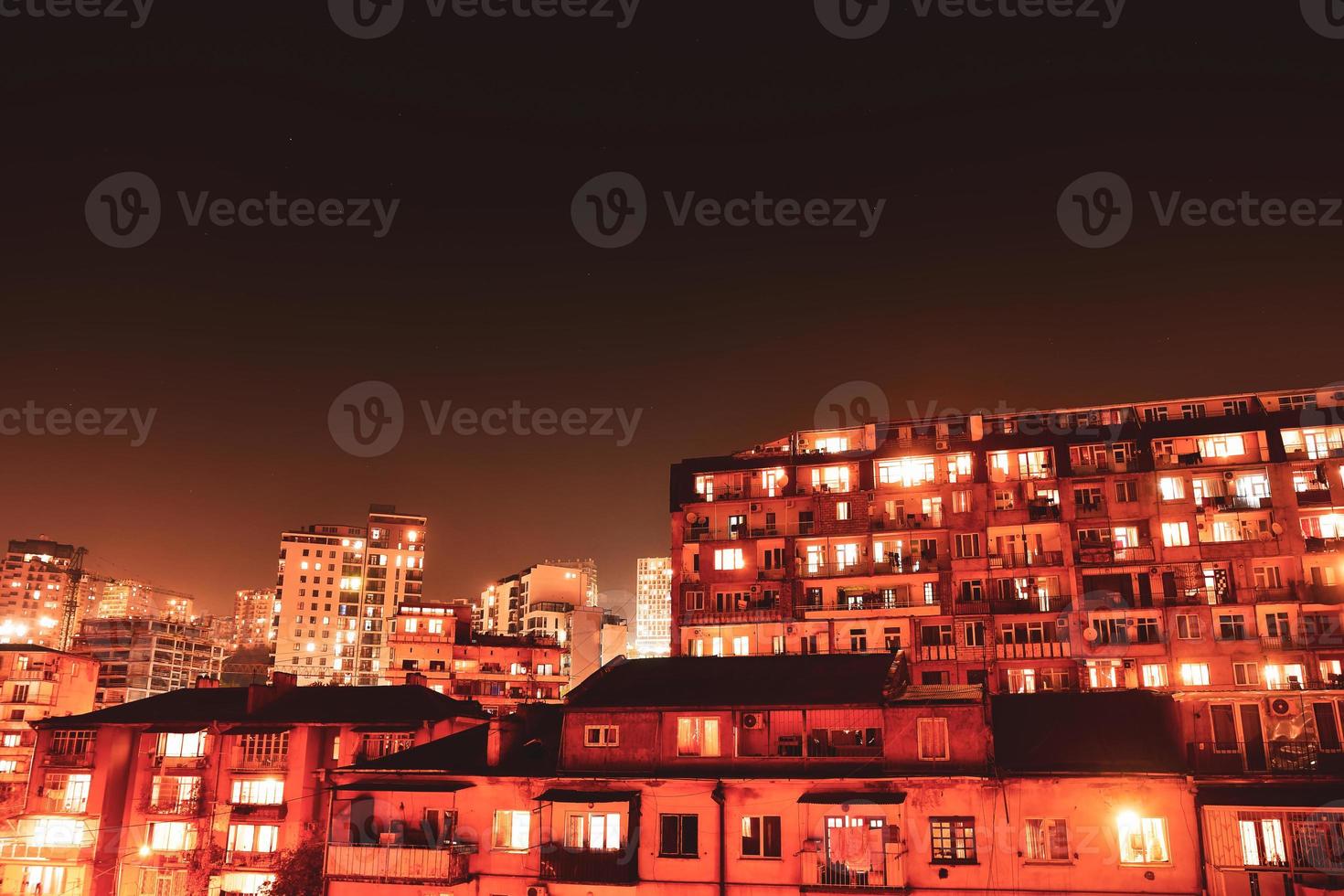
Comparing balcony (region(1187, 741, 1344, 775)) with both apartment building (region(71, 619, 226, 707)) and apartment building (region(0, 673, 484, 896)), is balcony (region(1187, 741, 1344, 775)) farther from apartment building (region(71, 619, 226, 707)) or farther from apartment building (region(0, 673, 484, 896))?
apartment building (region(71, 619, 226, 707))

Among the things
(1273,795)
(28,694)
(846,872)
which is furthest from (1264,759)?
(28,694)

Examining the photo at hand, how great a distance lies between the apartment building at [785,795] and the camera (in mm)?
37500

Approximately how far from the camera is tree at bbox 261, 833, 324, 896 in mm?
48500

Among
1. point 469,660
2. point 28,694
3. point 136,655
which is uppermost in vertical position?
point 136,655

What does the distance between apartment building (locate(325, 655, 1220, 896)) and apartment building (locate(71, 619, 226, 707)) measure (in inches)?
5371

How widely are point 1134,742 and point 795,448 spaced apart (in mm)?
47719

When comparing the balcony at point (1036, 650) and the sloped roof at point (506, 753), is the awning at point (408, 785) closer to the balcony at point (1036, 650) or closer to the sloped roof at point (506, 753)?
the sloped roof at point (506, 753)

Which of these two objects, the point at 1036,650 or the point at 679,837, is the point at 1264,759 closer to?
the point at 679,837

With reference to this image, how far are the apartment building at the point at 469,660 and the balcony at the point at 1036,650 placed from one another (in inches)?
2480

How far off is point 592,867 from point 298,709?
27.0 meters

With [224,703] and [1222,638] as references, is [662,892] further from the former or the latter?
[1222,638]

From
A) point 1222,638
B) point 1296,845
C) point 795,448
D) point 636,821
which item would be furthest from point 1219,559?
point 636,821

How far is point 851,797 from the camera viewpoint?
1534 inches

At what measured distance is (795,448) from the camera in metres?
85.2
